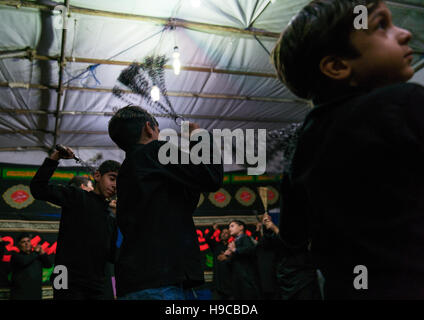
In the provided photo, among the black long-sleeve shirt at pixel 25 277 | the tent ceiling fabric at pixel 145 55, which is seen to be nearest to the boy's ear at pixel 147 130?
the tent ceiling fabric at pixel 145 55

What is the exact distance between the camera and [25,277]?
581 cm

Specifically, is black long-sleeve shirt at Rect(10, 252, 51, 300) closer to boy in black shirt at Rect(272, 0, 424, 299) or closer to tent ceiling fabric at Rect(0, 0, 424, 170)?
tent ceiling fabric at Rect(0, 0, 424, 170)

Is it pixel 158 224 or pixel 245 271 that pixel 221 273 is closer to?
pixel 245 271

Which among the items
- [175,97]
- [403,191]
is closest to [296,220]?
[403,191]

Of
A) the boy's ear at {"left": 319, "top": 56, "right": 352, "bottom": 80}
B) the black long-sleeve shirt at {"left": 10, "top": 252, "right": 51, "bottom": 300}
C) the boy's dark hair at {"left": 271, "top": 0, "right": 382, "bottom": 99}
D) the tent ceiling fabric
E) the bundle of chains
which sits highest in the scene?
the tent ceiling fabric

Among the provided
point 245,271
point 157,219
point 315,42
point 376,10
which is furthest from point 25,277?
point 376,10

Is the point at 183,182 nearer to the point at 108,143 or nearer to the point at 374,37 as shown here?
the point at 374,37

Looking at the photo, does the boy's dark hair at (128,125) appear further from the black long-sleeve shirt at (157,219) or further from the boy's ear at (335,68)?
the boy's ear at (335,68)

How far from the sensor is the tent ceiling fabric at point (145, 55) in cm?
391

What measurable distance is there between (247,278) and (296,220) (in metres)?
4.78

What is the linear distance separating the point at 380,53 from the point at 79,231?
227 centimetres

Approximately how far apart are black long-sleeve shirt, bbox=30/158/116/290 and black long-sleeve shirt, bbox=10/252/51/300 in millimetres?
4131

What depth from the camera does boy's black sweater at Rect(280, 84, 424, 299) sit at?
0.56 meters

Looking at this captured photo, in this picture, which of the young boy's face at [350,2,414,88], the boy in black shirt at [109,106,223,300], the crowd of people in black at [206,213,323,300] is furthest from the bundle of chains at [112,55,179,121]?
the crowd of people in black at [206,213,323,300]
